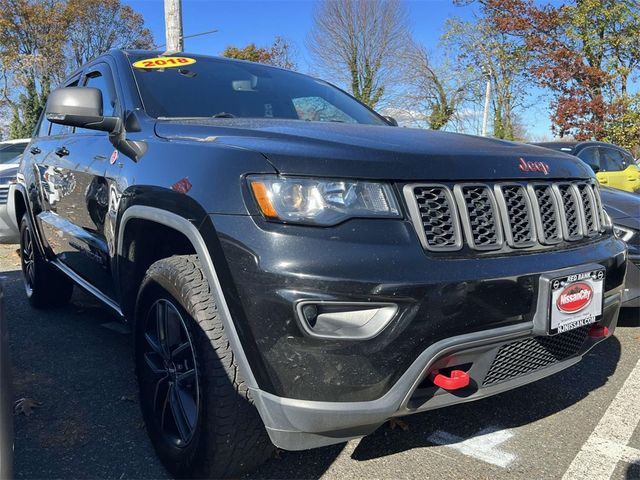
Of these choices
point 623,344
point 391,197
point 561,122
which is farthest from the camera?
point 561,122

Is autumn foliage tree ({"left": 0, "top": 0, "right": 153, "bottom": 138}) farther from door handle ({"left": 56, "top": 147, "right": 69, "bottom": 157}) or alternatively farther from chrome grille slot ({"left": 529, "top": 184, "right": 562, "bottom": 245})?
chrome grille slot ({"left": 529, "top": 184, "right": 562, "bottom": 245})

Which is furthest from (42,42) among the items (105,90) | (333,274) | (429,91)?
(333,274)

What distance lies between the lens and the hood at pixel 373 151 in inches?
71.6

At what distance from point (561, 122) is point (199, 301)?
21112 mm

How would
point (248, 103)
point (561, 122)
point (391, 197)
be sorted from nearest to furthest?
1. point (391, 197)
2. point (248, 103)
3. point (561, 122)

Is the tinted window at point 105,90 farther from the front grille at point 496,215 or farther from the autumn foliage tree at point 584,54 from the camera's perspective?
the autumn foliage tree at point 584,54

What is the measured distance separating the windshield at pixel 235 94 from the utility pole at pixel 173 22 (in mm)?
4640

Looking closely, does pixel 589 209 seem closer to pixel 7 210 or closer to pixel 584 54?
pixel 7 210

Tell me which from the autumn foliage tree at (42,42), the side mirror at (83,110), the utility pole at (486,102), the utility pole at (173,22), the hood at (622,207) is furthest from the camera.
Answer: the autumn foliage tree at (42,42)

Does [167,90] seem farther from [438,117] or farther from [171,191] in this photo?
[438,117]

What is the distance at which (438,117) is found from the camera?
25.4 metres

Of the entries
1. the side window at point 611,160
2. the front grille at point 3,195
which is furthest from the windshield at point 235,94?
the side window at point 611,160

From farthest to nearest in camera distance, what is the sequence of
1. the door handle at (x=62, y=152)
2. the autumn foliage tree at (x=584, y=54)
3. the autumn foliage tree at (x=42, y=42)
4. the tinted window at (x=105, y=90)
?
the autumn foliage tree at (x=42, y=42)
the autumn foliage tree at (x=584, y=54)
the door handle at (x=62, y=152)
the tinted window at (x=105, y=90)

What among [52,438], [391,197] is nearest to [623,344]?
[391,197]
